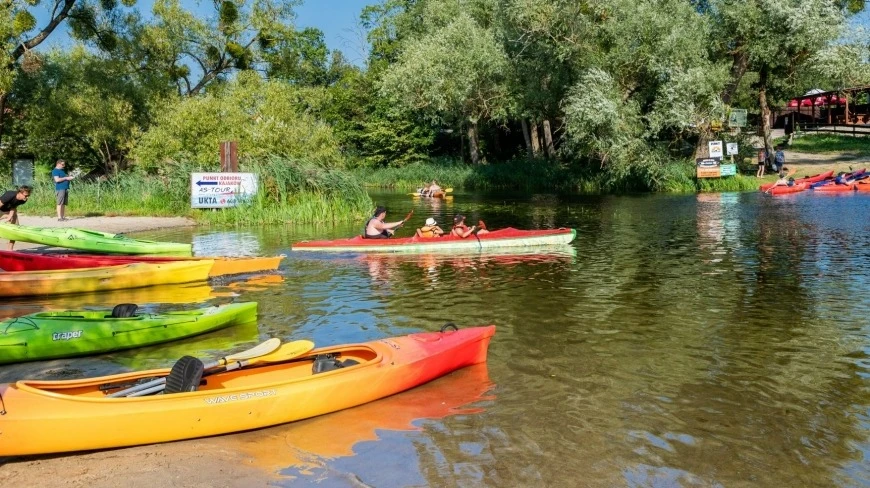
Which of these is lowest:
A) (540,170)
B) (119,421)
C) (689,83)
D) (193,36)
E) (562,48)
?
(119,421)

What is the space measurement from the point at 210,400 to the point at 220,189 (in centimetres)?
1884

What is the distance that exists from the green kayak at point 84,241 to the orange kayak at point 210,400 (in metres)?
9.22

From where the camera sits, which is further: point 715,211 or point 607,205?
point 607,205

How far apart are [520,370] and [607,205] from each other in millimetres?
21359

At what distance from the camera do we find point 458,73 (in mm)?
37781

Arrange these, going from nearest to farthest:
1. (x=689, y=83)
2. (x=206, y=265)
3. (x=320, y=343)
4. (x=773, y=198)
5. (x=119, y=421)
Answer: (x=119, y=421), (x=320, y=343), (x=206, y=265), (x=773, y=198), (x=689, y=83)

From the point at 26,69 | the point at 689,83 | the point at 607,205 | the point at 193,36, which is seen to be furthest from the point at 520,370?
the point at 193,36

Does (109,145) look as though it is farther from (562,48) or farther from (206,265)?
(206,265)

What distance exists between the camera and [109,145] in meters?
34.5

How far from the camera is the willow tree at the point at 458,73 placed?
3759 cm

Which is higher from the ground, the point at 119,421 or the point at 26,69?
the point at 26,69

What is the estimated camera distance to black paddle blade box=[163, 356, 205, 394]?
6566mm

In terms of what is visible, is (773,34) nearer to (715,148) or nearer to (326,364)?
(715,148)

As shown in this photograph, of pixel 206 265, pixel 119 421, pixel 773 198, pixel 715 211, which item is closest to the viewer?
pixel 119 421
